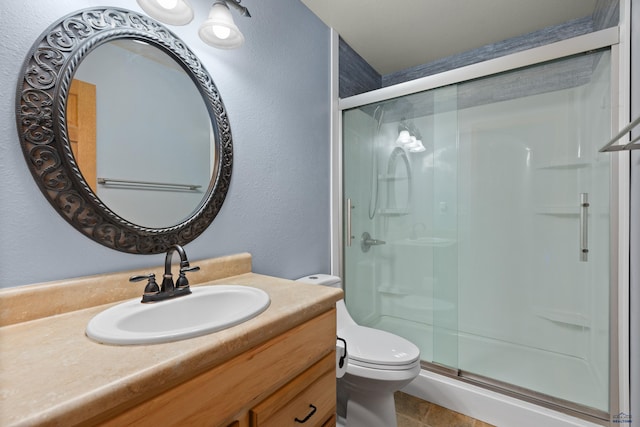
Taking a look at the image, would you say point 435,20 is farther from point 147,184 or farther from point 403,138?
point 147,184

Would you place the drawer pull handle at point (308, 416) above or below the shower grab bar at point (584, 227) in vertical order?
below

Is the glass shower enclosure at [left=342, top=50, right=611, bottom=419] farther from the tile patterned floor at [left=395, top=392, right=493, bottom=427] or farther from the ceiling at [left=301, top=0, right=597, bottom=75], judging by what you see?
the ceiling at [left=301, top=0, right=597, bottom=75]

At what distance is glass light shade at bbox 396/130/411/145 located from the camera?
1.99 metres

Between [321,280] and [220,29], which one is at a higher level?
[220,29]

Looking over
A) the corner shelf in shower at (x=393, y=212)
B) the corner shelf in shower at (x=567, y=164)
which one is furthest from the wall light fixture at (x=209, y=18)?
the corner shelf in shower at (x=567, y=164)

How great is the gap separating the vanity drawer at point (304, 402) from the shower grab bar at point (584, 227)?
1.46m

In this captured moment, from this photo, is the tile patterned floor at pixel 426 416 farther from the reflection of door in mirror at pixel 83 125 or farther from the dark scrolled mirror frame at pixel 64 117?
the reflection of door in mirror at pixel 83 125

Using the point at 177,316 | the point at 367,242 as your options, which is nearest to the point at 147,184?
the point at 177,316

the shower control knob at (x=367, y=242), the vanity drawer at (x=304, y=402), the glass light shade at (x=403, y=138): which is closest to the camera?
the vanity drawer at (x=304, y=402)

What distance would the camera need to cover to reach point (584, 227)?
150 centimetres

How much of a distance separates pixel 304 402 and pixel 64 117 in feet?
3.58

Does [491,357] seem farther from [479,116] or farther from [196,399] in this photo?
[196,399]

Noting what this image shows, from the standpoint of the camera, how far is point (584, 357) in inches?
59.9

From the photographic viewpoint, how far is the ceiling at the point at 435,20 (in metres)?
1.75
